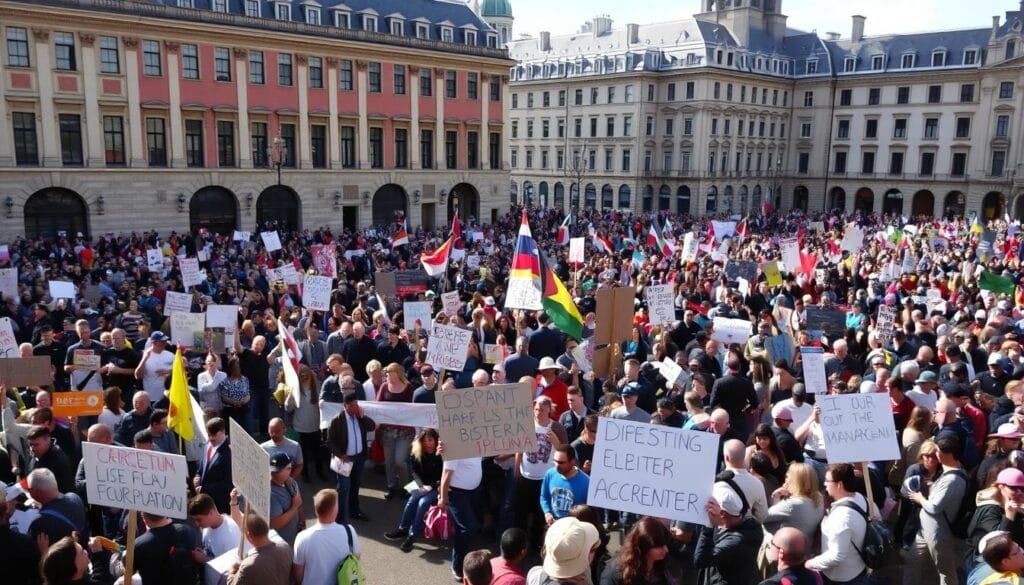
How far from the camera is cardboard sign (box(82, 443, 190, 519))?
5699 millimetres

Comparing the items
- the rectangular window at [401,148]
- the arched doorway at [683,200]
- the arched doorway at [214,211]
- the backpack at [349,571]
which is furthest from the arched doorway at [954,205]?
the backpack at [349,571]

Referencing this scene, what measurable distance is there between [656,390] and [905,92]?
6655 centimetres

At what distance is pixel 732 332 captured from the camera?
11.7 m

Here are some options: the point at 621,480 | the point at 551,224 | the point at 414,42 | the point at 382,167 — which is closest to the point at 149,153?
the point at 382,167

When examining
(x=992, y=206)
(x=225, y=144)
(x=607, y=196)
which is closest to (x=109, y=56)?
(x=225, y=144)

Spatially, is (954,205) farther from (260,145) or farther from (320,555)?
(320,555)

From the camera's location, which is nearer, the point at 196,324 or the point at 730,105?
the point at 196,324

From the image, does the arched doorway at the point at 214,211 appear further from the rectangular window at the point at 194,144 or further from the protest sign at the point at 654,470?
the protest sign at the point at 654,470

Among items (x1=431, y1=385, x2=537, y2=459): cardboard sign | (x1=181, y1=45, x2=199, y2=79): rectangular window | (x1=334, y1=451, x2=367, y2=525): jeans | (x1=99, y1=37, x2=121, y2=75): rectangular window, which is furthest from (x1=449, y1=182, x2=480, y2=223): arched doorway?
(x1=431, y1=385, x2=537, y2=459): cardboard sign

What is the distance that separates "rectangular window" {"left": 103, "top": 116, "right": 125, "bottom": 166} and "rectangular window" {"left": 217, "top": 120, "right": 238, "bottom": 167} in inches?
169

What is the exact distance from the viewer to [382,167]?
43.3 meters

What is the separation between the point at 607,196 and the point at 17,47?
47.4 meters

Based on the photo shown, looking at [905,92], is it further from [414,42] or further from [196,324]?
[196,324]

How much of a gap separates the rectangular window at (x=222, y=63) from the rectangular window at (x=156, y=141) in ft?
11.7
